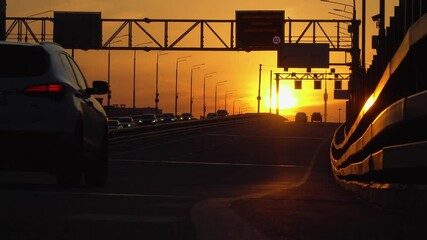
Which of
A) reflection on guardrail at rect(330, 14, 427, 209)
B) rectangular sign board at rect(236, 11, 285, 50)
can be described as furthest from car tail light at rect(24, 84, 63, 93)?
rectangular sign board at rect(236, 11, 285, 50)

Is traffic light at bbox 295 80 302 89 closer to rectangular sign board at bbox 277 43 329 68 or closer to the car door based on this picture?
rectangular sign board at bbox 277 43 329 68

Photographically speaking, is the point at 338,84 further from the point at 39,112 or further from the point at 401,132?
the point at 401,132

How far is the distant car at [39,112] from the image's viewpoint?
13.3 meters

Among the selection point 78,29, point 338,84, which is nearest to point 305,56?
point 78,29

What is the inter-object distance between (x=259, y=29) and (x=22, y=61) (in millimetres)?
53035

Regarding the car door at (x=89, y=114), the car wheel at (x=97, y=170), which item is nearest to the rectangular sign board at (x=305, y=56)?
the car wheel at (x=97, y=170)

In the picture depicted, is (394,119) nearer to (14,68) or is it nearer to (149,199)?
(149,199)

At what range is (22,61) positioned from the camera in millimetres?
13562

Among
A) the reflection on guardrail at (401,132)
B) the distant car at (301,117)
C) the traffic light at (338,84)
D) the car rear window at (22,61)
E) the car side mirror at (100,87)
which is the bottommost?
the reflection on guardrail at (401,132)

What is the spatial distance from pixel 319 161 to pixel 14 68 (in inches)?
1043

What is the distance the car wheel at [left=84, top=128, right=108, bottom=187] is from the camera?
615 inches

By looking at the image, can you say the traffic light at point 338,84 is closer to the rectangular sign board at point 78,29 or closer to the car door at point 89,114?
the rectangular sign board at point 78,29

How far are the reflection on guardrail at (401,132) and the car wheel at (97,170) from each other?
13.5ft

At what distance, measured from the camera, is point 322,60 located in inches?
3435
